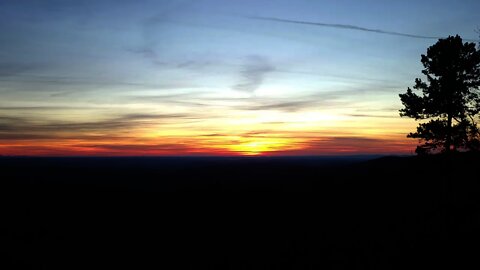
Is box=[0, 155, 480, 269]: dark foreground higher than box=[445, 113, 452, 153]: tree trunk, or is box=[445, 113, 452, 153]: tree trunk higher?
box=[445, 113, 452, 153]: tree trunk

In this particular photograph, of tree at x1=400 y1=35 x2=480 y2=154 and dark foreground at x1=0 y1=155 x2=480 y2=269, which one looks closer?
dark foreground at x1=0 y1=155 x2=480 y2=269

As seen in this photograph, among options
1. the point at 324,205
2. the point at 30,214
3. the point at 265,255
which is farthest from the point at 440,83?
the point at 30,214

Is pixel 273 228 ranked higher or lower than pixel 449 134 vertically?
lower

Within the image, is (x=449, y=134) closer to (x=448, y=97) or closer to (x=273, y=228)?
(x=448, y=97)

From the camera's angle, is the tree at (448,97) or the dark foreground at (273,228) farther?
the tree at (448,97)

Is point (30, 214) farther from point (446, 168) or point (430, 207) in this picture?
point (446, 168)

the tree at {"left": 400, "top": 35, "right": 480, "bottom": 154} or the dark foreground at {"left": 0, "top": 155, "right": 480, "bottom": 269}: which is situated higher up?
the tree at {"left": 400, "top": 35, "right": 480, "bottom": 154}

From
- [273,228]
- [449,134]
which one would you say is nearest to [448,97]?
[449,134]

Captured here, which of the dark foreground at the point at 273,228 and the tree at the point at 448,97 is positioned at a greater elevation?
the tree at the point at 448,97
